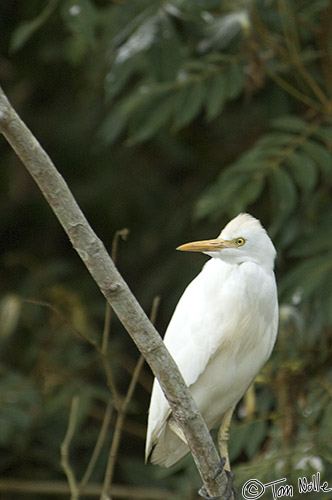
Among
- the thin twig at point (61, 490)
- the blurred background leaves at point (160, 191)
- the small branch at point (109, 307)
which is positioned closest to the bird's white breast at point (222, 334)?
the small branch at point (109, 307)

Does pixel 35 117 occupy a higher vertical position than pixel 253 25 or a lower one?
lower

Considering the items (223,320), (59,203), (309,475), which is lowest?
(309,475)

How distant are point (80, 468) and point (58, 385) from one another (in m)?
0.51

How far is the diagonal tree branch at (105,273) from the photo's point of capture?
140 centimetres

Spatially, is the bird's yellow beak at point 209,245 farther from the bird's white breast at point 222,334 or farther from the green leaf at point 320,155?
the green leaf at point 320,155

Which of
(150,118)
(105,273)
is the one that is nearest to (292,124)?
(150,118)

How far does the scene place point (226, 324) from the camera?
225 cm

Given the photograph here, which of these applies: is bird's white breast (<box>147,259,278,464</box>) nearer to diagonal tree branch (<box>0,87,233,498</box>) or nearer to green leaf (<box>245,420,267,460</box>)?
green leaf (<box>245,420,267,460</box>)

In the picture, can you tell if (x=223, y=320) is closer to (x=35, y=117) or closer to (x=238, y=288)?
(x=238, y=288)

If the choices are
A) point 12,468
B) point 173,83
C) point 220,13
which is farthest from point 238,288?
point 12,468

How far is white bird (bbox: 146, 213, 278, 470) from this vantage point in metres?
2.23

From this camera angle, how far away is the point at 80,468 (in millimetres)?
3816

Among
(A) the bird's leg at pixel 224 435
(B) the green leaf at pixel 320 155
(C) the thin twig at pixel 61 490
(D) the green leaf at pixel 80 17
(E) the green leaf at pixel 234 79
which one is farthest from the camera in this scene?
(C) the thin twig at pixel 61 490
